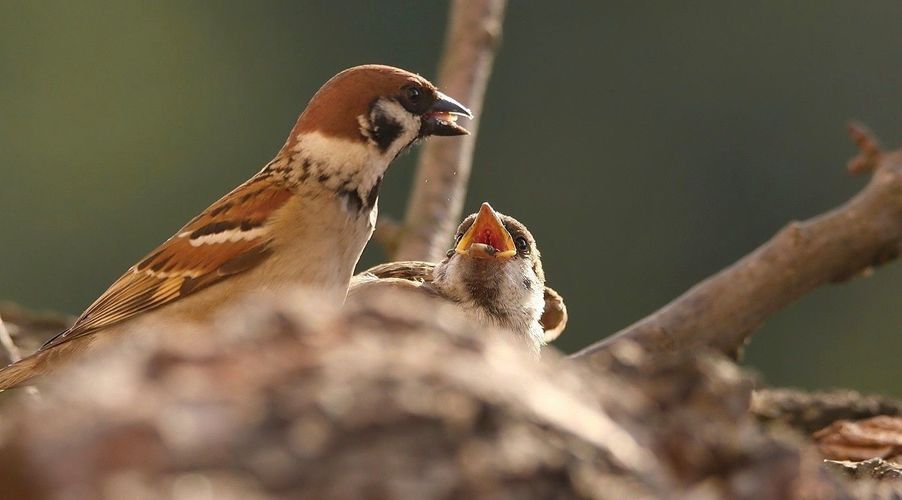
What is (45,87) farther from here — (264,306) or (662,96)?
(264,306)

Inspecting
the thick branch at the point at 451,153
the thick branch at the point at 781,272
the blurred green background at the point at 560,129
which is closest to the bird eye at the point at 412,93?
the thick branch at the point at 781,272

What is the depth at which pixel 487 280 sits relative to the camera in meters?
2.64

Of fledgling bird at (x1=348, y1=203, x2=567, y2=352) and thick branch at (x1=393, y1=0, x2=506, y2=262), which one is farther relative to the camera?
thick branch at (x1=393, y1=0, x2=506, y2=262)

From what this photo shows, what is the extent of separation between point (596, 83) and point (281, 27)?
2.84 meters

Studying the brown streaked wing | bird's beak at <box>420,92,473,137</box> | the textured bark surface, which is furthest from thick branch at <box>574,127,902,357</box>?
the brown streaked wing

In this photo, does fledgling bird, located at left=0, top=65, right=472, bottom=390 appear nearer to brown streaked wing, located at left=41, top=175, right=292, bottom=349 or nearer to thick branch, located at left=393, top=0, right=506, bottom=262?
brown streaked wing, located at left=41, top=175, right=292, bottom=349

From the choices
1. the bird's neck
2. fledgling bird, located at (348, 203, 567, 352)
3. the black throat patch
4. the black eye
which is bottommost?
fledgling bird, located at (348, 203, 567, 352)

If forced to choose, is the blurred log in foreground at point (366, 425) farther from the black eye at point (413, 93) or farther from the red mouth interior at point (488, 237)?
the red mouth interior at point (488, 237)

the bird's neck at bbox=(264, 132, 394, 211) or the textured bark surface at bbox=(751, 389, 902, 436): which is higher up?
the bird's neck at bbox=(264, 132, 394, 211)

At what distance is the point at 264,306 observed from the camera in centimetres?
84

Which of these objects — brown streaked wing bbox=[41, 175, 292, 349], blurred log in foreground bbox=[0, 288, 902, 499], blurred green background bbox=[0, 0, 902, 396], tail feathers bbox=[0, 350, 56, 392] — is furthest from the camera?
blurred green background bbox=[0, 0, 902, 396]

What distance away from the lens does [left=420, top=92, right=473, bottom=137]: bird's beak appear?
2.65 metres

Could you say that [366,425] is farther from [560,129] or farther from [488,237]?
[560,129]

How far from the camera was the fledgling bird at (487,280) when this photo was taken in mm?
2584
